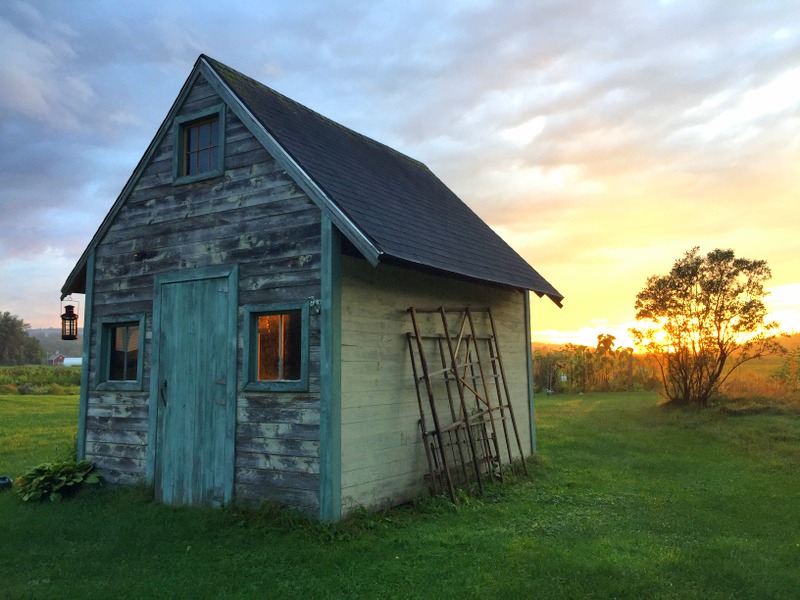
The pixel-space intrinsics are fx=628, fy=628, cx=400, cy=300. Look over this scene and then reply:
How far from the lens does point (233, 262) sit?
857cm

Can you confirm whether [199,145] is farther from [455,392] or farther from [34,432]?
[34,432]

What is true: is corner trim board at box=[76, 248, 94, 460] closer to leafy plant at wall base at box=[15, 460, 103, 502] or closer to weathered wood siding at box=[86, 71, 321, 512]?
weathered wood siding at box=[86, 71, 321, 512]

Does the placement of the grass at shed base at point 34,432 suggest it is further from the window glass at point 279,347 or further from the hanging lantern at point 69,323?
the window glass at point 279,347

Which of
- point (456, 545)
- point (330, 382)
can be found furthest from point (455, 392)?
point (456, 545)

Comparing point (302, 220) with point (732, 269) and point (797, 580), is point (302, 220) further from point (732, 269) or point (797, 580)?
point (732, 269)

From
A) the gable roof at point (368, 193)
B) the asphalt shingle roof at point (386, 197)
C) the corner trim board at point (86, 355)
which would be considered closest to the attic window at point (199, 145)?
the gable roof at point (368, 193)

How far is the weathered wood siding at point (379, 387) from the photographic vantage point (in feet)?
25.6

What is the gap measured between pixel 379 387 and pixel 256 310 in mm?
1907

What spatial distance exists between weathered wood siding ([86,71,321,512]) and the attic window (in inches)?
5.0

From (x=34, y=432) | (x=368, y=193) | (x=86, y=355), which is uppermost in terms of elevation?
(x=368, y=193)

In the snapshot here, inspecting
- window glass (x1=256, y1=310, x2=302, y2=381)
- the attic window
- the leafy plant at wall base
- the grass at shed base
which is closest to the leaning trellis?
window glass (x1=256, y1=310, x2=302, y2=381)

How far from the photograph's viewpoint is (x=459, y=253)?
406 inches

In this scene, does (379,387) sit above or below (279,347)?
below

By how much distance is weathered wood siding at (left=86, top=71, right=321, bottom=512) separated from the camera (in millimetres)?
7723
